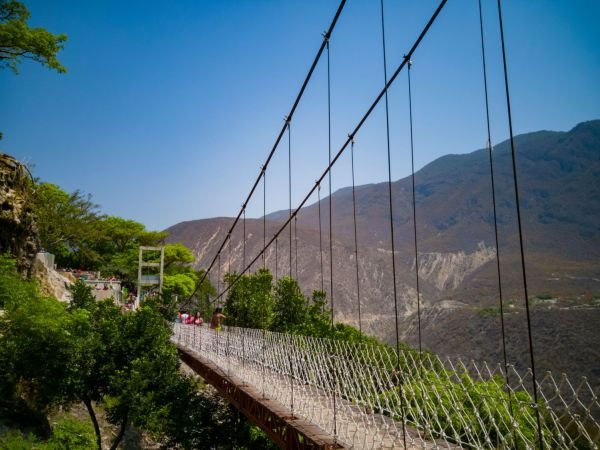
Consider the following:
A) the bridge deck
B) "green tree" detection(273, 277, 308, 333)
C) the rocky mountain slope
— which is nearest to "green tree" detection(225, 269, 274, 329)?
"green tree" detection(273, 277, 308, 333)

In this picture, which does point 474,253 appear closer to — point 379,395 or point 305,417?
point 379,395

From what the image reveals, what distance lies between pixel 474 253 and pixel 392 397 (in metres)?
63.6

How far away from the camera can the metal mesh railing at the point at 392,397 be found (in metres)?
3.06

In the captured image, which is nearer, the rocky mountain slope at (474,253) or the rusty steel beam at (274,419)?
the rusty steel beam at (274,419)

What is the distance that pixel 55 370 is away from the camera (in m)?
10.7

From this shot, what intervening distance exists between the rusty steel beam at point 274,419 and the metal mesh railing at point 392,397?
0.12 metres

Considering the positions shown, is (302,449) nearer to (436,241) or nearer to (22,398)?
(22,398)

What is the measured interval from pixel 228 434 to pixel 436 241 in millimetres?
62176

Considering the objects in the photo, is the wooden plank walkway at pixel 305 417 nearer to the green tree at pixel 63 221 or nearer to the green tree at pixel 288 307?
the green tree at pixel 288 307

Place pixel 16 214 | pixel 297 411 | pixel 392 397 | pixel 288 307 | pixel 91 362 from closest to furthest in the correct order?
1. pixel 392 397
2. pixel 297 411
3. pixel 91 362
4. pixel 16 214
5. pixel 288 307

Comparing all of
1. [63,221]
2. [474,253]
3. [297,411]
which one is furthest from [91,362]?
[474,253]

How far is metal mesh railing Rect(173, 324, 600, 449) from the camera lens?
10.0 ft

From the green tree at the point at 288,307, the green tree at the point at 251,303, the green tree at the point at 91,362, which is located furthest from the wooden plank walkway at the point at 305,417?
the green tree at the point at 288,307

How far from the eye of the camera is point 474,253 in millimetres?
64375
